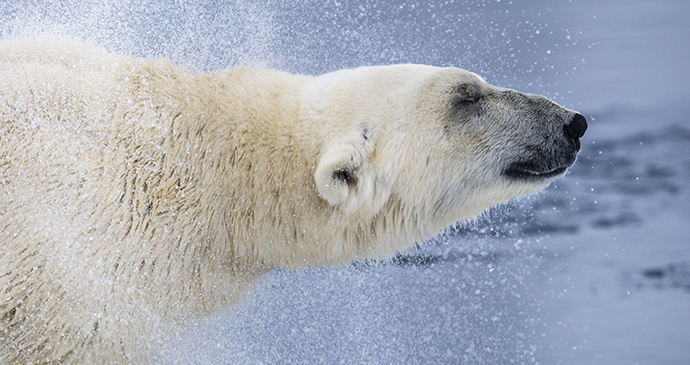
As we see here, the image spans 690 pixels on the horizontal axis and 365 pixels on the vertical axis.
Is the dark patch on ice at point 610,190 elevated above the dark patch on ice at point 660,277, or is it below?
above

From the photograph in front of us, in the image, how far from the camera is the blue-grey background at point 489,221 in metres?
3.22

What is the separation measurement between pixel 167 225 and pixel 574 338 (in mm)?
5901

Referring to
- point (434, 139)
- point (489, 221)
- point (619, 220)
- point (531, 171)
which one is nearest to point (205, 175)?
point (434, 139)

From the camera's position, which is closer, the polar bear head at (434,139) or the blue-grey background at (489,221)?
the polar bear head at (434,139)

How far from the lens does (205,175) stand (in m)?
2.18

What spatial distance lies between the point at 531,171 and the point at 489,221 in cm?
258

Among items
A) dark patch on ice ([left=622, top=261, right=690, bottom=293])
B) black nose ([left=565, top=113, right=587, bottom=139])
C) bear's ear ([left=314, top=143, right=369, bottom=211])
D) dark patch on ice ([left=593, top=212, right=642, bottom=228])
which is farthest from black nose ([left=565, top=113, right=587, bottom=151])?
dark patch on ice ([left=622, top=261, right=690, bottom=293])

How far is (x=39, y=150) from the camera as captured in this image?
206 cm

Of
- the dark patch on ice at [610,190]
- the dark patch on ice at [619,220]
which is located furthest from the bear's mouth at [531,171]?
the dark patch on ice at [619,220]

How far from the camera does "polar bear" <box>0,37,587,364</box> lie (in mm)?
2021

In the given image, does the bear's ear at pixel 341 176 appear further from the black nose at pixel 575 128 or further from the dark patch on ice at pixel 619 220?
the dark patch on ice at pixel 619 220

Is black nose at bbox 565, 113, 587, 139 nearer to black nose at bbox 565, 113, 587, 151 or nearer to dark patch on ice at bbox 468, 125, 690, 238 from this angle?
black nose at bbox 565, 113, 587, 151

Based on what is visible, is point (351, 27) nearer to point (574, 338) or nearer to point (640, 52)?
point (574, 338)

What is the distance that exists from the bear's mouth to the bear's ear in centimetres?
60
